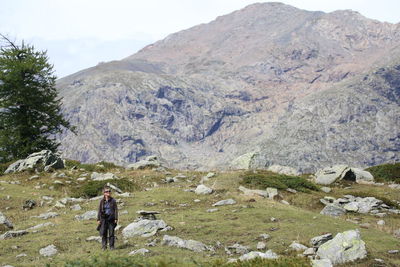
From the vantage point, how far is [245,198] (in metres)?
24.5

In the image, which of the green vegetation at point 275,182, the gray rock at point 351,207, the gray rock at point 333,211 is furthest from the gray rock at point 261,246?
the green vegetation at point 275,182

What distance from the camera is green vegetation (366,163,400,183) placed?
1599 inches

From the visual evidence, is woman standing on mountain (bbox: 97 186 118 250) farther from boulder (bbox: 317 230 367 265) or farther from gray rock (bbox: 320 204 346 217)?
gray rock (bbox: 320 204 346 217)

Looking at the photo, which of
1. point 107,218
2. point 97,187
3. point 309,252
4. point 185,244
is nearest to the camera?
point 309,252

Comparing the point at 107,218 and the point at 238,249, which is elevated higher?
the point at 107,218

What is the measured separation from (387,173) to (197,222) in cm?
3039

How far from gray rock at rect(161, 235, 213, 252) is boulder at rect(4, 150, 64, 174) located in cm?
2129

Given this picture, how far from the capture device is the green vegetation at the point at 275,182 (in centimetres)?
2970

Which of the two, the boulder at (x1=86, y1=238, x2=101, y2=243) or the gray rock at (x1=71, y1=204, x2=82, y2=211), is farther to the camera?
the gray rock at (x1=71, y1=204, x2=82, y2=211)

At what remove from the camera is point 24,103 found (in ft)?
129

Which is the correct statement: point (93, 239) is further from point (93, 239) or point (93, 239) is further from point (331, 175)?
point (331, 175)

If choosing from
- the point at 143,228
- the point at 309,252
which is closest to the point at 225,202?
the point at 143,228

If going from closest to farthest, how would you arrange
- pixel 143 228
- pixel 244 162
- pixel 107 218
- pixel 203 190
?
pixel 107 218
pixel 143 228
pixel 203 190
pixel 244 162

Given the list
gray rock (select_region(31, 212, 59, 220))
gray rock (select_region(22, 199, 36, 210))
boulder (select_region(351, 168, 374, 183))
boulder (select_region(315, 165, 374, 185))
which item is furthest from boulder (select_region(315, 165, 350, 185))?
gray rock (select_region(22, 199, 36, 210))
